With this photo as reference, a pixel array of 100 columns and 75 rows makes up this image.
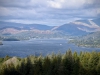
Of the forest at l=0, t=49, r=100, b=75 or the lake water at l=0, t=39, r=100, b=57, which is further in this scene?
the lake water at l=0, t=39, r=100, b=57

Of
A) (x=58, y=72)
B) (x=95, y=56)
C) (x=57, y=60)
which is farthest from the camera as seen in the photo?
(x=95, y=56)

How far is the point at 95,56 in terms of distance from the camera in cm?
3525

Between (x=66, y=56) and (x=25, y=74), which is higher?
(x=66, y=56)

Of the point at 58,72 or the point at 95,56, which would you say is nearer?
the point at 58,72

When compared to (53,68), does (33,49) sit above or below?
below

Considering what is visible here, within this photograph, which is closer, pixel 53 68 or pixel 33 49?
pixel 53 68

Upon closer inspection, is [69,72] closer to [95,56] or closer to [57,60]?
[57,60]

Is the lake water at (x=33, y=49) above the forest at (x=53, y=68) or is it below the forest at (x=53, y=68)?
below

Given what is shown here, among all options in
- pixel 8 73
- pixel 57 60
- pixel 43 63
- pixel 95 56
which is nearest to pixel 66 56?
pixel 57 60

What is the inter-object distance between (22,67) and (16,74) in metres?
1.68

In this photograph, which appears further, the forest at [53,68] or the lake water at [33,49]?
the lake water at [33,49]

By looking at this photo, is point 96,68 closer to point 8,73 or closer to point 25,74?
point 25,74

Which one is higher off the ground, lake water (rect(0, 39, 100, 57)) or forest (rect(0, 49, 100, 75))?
forest (rect(0, 49, 100, 75))

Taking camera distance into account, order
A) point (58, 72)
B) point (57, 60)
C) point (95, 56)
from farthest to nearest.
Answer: point (95, 56) < point (57, 60) < point (58, 72)
